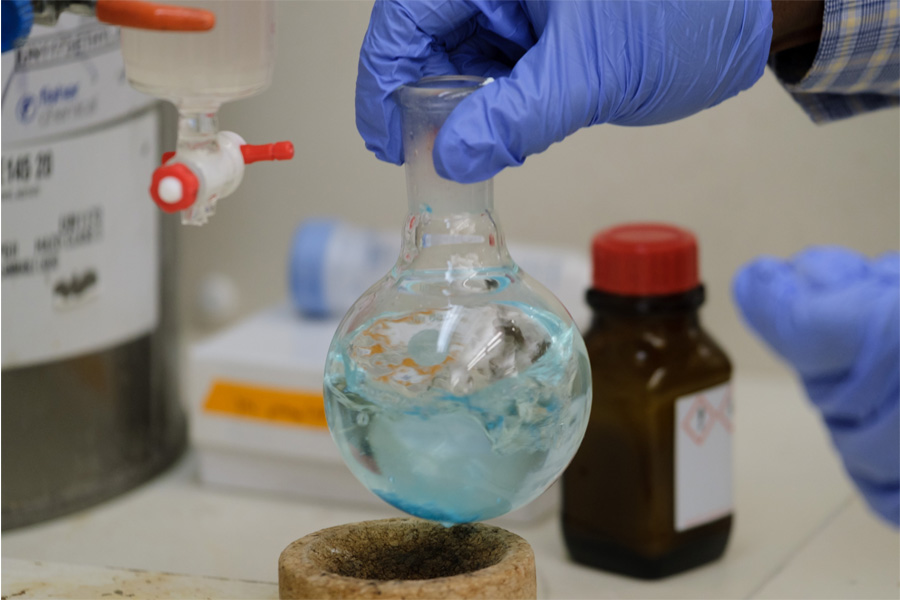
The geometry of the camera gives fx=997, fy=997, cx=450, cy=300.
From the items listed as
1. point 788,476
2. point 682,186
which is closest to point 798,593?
point 788,476

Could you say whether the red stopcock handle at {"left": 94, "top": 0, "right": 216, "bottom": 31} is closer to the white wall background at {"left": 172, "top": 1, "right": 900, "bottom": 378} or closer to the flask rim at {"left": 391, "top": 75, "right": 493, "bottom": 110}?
the flask rim at {"left": 391, "top": 75, "right": 493, "bottom": 110}

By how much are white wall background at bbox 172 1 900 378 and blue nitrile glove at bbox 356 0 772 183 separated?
442 mm

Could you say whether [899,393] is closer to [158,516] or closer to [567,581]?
[567,581]

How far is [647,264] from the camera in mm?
757

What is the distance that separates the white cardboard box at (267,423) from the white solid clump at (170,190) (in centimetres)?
50

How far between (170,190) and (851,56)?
468 mm

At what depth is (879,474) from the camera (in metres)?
0.86

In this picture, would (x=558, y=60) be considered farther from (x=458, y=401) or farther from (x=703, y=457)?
(x=703, y=457)

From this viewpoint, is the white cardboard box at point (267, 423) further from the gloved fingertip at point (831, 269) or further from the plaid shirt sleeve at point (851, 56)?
the plaid shirt sleeve at point (851, 56)

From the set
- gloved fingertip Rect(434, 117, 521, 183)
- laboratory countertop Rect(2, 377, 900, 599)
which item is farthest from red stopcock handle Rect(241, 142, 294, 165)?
laboratory countertop Rect(2, 377, 900, 599)

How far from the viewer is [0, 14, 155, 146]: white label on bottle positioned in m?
0.76

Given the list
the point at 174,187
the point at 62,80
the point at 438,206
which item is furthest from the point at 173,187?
the point at 62,80

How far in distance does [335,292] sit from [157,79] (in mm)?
585

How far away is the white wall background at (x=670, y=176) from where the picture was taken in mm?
1071
